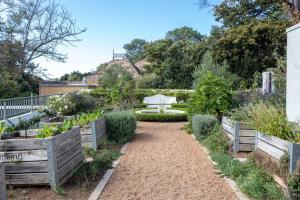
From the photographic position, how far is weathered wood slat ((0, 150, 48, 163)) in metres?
4.83

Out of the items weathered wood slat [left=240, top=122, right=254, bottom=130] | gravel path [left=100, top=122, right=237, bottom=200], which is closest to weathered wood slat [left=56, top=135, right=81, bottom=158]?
gravel path [left=100, top=122, right=237, bottom=200]

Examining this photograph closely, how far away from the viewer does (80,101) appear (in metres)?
11.2

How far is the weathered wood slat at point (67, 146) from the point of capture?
5.07 m

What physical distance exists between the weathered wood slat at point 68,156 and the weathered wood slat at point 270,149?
3.17 m

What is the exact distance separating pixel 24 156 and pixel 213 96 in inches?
256

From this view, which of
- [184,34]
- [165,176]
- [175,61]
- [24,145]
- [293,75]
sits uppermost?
[184,34]

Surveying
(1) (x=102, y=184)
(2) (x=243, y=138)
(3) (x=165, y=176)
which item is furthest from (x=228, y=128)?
(1) (x=102, y=184)

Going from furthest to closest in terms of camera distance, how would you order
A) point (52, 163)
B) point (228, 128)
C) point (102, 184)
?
point (228, 128)
point (102, 184)
point (52, 163)

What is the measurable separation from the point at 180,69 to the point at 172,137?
2651 centimetres

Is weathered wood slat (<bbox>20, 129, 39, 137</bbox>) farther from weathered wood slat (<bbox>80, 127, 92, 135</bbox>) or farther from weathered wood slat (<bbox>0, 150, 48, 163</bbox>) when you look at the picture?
weathered wood slat (<bbox>80, 127, 92, 135</bbox>)

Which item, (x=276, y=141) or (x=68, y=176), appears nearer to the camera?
(x=276, y=141)

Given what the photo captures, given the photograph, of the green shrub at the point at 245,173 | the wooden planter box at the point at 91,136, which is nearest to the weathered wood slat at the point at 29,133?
the wooden planter box at the point at 91,136

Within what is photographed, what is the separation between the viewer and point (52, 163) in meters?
4.80

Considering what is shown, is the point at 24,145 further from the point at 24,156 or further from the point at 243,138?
the point at 243,138
